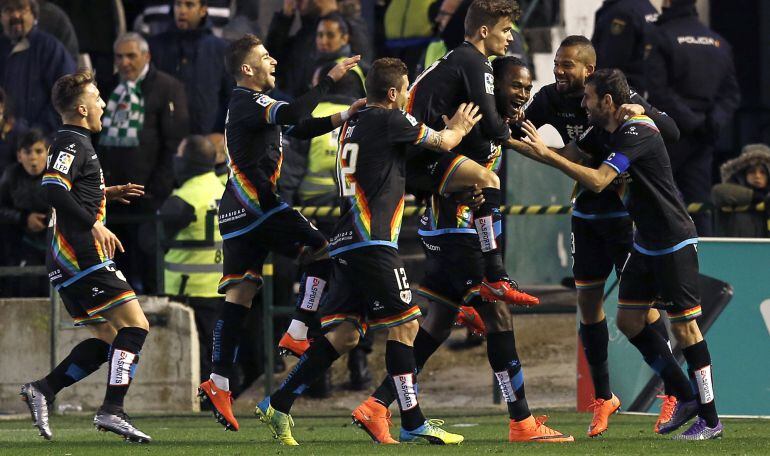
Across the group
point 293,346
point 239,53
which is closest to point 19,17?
point 239,53

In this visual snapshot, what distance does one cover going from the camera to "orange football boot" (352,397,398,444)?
11.6 m

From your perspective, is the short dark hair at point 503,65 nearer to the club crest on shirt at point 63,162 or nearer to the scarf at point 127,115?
the club crest on shirt at point 63,162

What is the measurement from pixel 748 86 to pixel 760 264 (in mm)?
5875

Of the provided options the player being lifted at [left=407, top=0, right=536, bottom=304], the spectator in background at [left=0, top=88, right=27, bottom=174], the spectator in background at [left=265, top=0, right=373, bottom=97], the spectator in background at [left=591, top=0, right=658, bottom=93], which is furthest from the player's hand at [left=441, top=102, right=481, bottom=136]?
the spectator in background at [left=0, top=88, right=27, bottom=174]

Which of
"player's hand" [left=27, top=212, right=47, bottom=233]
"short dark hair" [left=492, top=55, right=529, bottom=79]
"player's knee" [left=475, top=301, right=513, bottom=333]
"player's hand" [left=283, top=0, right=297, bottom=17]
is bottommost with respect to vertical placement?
"player's hand" [left=27, top=212, right=47, bottom=233]

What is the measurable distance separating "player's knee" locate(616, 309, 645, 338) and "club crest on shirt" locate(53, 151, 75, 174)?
3695 millimetres

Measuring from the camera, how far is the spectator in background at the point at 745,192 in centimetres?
1511

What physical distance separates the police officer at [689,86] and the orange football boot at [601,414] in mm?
4312

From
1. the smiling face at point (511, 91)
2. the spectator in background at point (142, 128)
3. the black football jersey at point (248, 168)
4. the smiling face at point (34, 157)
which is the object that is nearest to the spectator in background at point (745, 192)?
the smiling face at point (511, 91)

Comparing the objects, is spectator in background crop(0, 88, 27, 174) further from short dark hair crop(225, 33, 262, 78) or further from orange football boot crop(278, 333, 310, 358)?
orange football boot crop(278, 333, 310, 358)

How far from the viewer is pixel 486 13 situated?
11.8 m

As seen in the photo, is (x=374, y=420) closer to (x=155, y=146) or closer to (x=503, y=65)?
(x=503, y=65)

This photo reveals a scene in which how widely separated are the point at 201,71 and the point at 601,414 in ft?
21.0

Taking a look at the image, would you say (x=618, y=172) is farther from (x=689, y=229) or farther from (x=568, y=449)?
(x=568, y=449)
